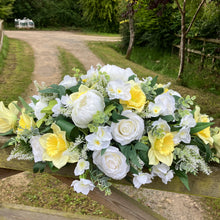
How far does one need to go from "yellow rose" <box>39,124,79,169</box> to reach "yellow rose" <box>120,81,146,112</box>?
1.04 ft

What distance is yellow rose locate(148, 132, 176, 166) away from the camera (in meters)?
1.10

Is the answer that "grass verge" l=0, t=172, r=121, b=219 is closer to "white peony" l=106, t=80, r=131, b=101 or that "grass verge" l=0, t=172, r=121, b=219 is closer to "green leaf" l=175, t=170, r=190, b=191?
"green leaf" l=175, t=170, r=190, b=191

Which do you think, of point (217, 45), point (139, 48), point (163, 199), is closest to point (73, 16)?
point (139, 48)

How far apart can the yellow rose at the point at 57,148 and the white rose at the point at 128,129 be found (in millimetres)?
207

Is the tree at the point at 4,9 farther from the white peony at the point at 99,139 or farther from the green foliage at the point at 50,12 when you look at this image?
the white peony at the point at 99,139

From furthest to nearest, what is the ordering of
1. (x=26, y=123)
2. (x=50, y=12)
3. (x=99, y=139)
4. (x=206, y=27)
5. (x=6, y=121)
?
(x=50, y=12) → (x=206, y=27) → (x=6, y=121) → (x=26, y=123) → (x=99, y=139)

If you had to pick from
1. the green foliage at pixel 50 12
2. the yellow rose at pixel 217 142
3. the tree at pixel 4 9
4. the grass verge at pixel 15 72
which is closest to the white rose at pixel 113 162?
the yellow rose at pixel 217 142

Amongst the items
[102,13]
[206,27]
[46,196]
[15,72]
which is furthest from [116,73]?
[102,13]

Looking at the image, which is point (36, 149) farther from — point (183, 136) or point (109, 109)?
point (183, 136)

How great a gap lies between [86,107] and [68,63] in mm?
8639

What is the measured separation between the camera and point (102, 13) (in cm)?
2180

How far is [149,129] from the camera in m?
1.15

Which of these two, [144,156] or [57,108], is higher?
[57,108]

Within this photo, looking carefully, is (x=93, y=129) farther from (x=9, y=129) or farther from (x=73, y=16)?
(x=73, y=16)
